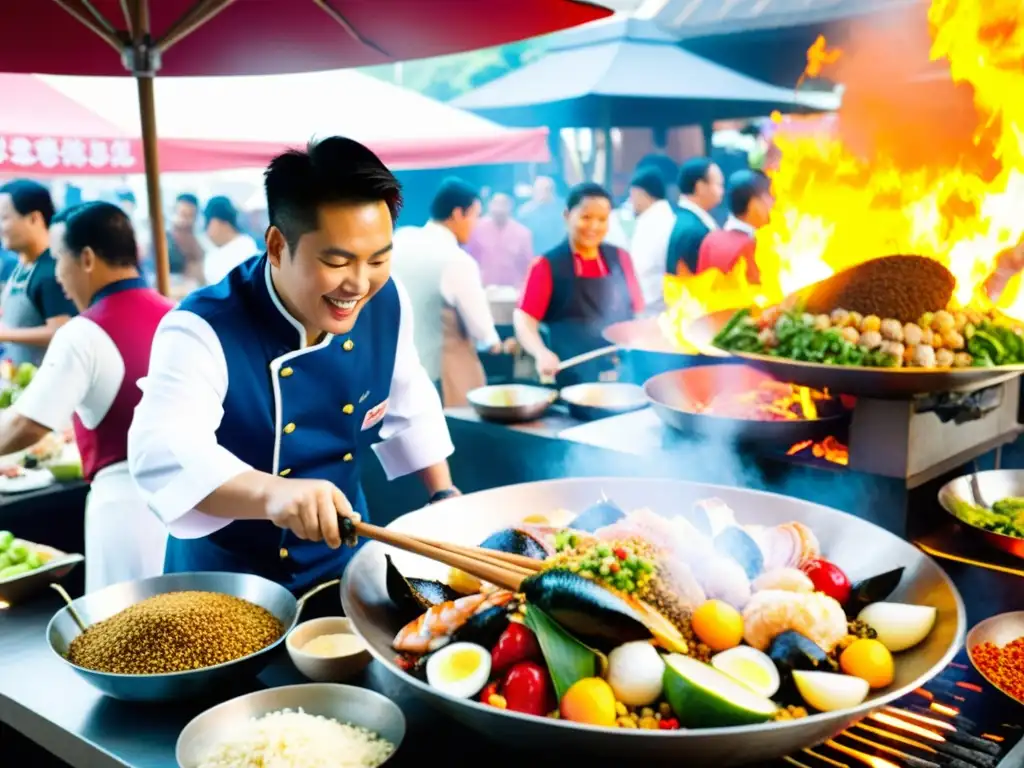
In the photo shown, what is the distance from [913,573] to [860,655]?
32 cm

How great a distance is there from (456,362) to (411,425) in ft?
12.2

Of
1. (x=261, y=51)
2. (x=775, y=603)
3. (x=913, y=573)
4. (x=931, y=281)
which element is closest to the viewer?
(x=775, y=603)

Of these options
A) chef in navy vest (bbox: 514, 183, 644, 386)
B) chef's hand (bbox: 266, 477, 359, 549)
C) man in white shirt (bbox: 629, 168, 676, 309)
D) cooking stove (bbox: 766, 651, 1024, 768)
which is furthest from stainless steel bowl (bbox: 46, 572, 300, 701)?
man in white shirt (bbox: 629, 168, 676, 309)

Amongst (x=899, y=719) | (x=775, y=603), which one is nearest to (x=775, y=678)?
(x=775, y=603)

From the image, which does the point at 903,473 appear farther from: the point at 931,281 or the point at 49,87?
the point at 49,87

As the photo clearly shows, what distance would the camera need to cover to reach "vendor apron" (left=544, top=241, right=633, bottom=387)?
581 centimetres

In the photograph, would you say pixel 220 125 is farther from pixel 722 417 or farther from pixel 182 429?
pixel 722 417

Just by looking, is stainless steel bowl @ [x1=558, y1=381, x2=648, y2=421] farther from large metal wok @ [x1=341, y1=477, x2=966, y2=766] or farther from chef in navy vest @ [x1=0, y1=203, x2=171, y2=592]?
chef in navy vest @ [x1=0, y1=203, x2=171, y2=592]

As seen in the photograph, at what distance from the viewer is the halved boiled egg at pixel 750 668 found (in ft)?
4.87

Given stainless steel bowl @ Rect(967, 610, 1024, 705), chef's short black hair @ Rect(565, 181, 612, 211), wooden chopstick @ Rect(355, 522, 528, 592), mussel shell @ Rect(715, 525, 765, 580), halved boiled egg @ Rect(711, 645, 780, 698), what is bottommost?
stainless steel bowl @ Rect(967, 610, 1024, 705)

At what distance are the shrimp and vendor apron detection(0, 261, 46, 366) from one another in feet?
16.4

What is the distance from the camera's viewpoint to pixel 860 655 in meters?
1.54

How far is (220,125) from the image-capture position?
6246 millimetres

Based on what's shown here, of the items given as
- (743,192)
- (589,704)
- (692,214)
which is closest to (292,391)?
(589,704)
